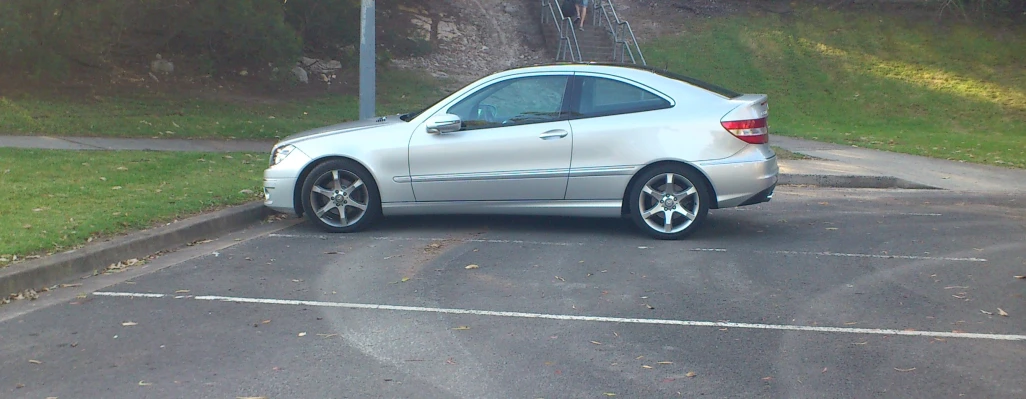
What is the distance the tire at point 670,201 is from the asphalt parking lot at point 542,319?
185mm

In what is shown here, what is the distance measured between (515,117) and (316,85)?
14.1 m

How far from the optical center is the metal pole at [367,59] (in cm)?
1167

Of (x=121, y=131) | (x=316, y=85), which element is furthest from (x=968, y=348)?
(x=316, y=85)

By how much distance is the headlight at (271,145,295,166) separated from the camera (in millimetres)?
8977

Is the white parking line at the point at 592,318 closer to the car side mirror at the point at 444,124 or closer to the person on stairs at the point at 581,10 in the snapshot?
the car side mirror at the point at 444,124

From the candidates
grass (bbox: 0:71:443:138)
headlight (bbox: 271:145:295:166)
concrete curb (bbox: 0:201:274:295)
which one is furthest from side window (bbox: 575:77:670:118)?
grass (bbox: 0:71:443:138)

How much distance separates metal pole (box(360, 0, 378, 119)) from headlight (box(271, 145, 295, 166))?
268 centimetres

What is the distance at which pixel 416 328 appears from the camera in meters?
5.78

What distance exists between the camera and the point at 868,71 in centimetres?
2533

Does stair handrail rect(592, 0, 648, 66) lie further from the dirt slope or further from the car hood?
the car hood

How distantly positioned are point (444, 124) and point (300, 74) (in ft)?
47.4

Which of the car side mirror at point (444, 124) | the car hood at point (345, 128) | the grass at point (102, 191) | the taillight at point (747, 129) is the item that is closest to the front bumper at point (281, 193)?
the car hood at point (345, 128)

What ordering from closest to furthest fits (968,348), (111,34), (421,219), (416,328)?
(968,348) → (416,328) → (421,219) → (111,34)

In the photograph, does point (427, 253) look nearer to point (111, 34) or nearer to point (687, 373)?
point (687, 373)
